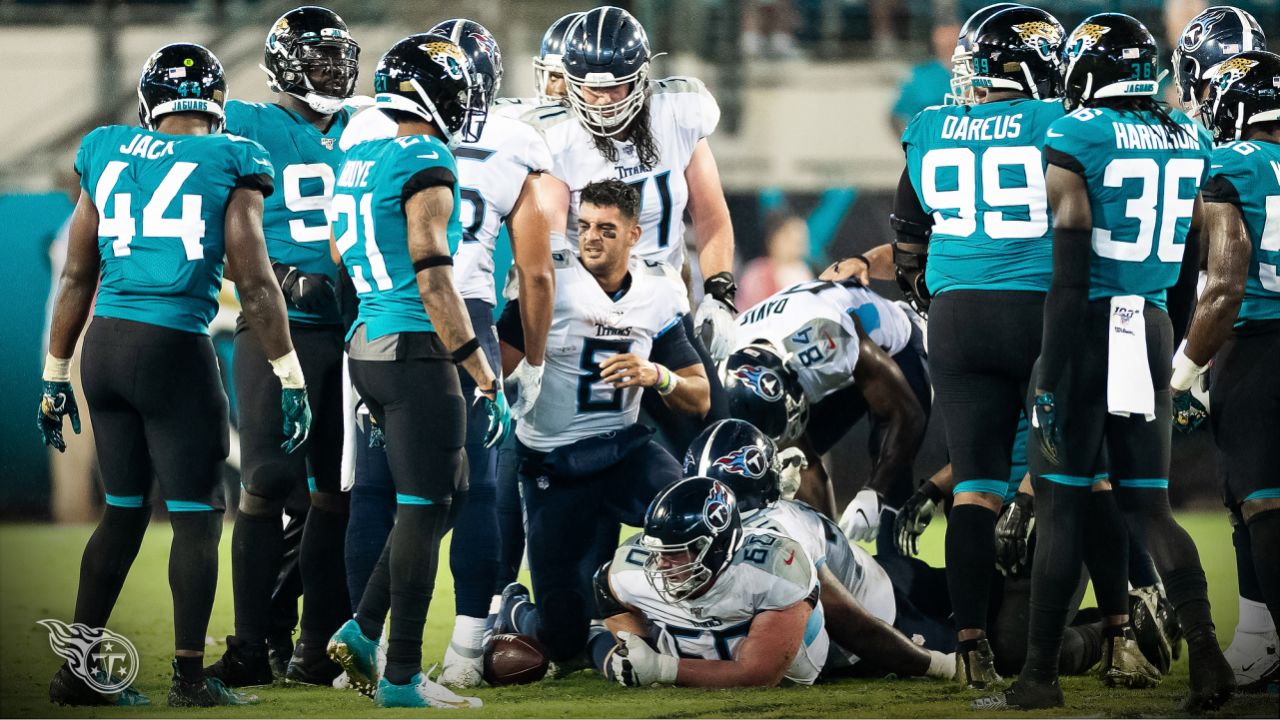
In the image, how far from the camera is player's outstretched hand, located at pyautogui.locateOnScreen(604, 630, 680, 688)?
457 cm

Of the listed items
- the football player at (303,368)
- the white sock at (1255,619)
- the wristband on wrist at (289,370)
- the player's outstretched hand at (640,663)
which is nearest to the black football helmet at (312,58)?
the football player at (303,368)

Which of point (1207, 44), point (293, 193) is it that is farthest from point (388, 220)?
point (1207, 44)

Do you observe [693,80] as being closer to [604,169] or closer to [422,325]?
[604,169]

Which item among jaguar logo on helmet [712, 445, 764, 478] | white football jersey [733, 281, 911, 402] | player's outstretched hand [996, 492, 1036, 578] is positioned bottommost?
player's outstretched hand [996, 492, 1036, 578]

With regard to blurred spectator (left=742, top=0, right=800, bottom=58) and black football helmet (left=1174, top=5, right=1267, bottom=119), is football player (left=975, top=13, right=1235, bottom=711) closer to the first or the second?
black football helmet (left=1174, top=5, right=1267, bottom=119)

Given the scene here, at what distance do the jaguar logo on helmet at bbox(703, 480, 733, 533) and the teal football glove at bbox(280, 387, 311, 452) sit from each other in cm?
121

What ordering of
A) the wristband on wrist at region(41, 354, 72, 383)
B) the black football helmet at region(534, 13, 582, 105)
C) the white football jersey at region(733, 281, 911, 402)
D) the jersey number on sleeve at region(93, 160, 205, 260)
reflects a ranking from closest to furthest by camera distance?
the jersey number on sleeve at region(93, 160, 205, 260) < the wristband on wrist at region(41, 354, 72, 383) < the white football jersey at region(733, 281, 911, 402) < the black football helmet at region(534, 13, 582, 105)

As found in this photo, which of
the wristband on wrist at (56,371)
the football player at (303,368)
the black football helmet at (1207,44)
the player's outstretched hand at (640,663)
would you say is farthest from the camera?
the black football helmet at (1207,44)

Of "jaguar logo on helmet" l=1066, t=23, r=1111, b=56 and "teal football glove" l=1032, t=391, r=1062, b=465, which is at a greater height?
"jaguar logo on helmet" l=1066, t=23, r=1111, b=56

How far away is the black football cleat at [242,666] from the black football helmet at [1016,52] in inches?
114

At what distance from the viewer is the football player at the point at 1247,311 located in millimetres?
4367

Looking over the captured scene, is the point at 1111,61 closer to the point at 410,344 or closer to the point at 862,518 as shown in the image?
the point at 862,518

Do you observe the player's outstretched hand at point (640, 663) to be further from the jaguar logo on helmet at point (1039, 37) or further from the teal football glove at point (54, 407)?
the jaguar logo on helmet at point (1039, 37)

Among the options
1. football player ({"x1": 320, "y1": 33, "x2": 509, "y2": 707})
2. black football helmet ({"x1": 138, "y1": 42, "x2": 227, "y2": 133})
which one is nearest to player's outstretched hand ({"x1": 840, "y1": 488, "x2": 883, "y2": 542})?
football player ({"x1": 320, "y1": 33, "x2": 509, "y2": 707})
